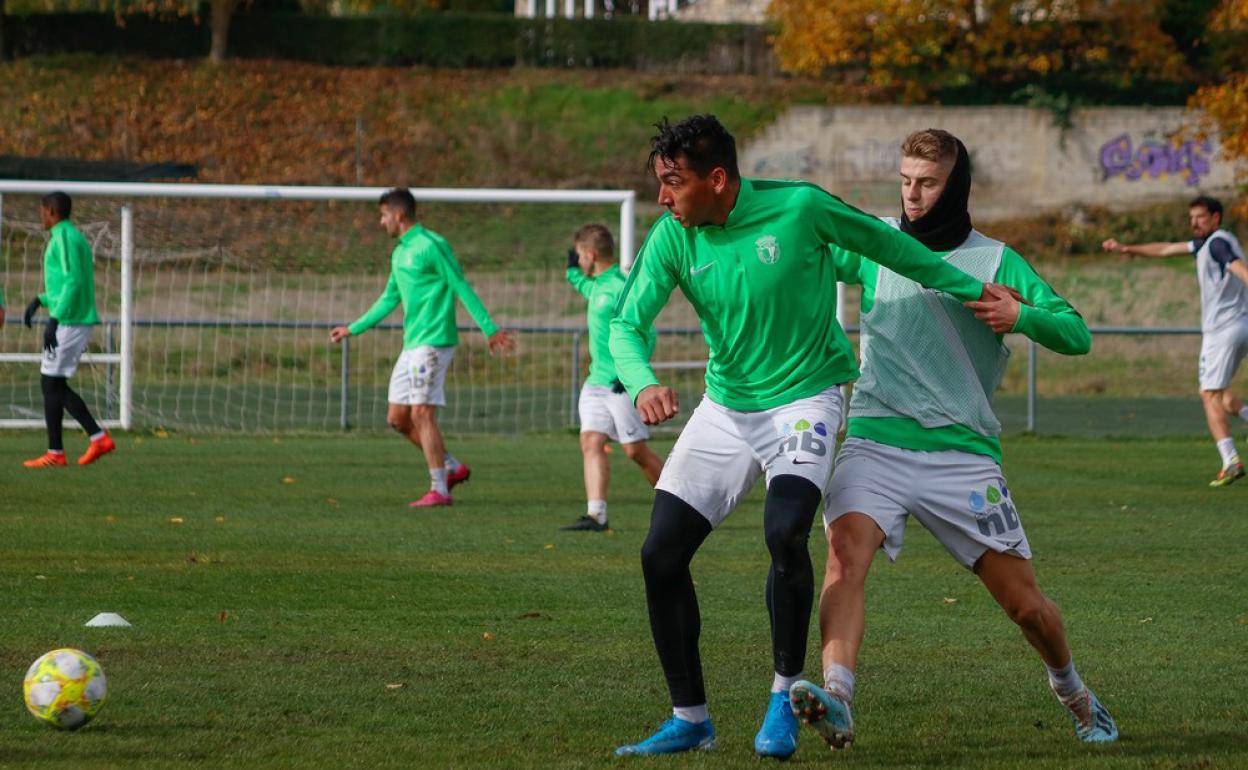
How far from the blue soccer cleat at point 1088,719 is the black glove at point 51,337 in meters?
11.1

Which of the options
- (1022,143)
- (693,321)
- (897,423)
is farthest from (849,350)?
(1022,143)

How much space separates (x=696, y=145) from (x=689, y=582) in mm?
1380

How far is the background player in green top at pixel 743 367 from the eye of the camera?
5.44 metres

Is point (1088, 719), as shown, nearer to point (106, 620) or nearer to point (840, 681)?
point (840, 681)

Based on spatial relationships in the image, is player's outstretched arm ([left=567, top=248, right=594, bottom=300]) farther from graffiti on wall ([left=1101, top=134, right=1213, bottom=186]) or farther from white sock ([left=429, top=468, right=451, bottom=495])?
graffiti on wall ([left=1101, top=134, right=1213, bottom=186])

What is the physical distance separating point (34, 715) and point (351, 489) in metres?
8.25

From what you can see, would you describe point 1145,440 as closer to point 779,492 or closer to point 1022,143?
point 779,492

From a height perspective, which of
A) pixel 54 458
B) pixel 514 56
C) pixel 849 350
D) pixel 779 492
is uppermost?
pixel 514 56

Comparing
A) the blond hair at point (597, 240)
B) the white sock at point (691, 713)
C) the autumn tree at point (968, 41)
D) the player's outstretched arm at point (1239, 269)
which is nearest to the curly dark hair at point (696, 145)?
the white sock at point (691, 713)

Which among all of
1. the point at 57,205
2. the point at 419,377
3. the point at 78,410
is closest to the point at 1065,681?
the point at 419,377

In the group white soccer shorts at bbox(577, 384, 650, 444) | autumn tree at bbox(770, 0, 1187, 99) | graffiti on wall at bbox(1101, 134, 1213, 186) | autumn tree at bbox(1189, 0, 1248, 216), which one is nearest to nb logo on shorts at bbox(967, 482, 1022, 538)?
white soccer shorts at bbox(577, 384, 650, 444)

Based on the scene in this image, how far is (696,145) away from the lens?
5441 millimetres

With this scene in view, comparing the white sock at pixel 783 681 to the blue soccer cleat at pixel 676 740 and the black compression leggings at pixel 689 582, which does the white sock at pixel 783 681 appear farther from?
the blue soccer cleat at pixel 676 740

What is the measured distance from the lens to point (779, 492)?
17.9ft
